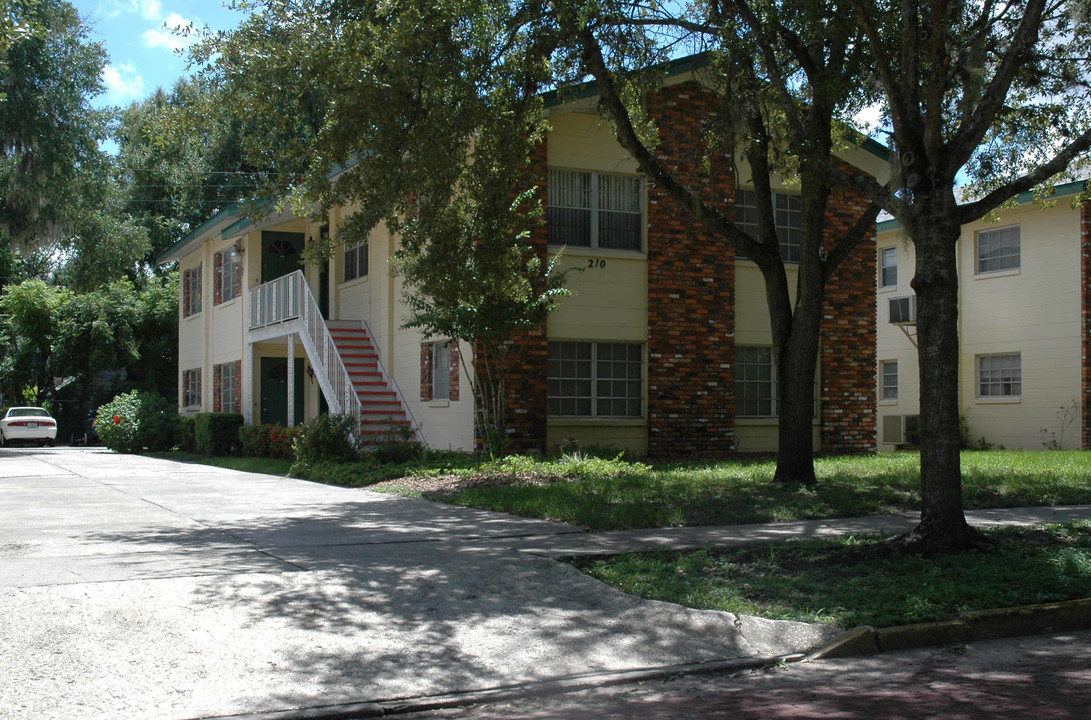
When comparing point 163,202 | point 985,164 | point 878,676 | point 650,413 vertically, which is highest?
point 163,202

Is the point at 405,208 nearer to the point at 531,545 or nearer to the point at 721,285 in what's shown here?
the point at 531,545

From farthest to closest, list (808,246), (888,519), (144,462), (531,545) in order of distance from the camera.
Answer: (144,462)
(808,246)
(888,519)
(531,545)

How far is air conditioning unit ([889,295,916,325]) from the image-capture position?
26.0 meters

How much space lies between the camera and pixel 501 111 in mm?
12719

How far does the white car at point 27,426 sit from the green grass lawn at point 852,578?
108ft

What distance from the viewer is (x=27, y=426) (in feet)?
118

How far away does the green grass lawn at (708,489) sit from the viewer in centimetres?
1107

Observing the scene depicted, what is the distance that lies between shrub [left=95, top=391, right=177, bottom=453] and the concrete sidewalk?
1887 cm

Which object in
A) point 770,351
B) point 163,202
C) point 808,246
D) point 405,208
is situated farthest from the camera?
point 163,202

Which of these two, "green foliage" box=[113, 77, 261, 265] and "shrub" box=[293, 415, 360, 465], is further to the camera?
"green foliage" box=[113, 77, 261, 265]

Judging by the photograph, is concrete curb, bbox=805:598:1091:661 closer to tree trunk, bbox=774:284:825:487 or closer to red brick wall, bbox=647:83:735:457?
tree trunk, bbox=774:284:825:487

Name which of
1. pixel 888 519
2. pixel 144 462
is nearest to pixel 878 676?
pixel 888 519

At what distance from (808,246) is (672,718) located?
979cm

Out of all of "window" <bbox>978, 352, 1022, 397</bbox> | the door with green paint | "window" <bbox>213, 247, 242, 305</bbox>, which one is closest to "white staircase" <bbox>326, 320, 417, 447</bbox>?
the door with green paint
